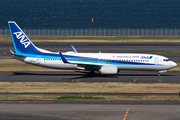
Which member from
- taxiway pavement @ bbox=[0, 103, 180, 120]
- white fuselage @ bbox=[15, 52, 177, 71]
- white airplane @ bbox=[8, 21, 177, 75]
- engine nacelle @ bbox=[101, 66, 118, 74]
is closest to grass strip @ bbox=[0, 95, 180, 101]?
taxiway pavement @ bbox=[0, 103, 180, 120]

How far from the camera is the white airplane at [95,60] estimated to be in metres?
57.4

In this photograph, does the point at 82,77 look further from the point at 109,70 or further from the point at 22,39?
the point at 22,39

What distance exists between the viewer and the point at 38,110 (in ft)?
116

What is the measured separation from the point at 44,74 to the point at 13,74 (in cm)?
582

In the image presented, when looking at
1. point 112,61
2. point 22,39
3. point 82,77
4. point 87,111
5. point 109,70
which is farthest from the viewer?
point 22,39

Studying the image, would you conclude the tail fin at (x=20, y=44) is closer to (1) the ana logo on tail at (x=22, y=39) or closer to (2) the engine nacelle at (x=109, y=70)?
(1) the ana logo on tail at (x=22, y=39)

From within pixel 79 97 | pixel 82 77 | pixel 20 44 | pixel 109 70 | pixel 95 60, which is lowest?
pixel 79 97

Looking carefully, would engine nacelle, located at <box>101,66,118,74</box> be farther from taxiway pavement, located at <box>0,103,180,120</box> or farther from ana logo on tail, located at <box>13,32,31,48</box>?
taxiway pavement, located at <box>0,103,180,120</box>

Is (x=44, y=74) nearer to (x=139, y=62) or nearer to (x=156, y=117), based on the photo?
(x=139, y=62)

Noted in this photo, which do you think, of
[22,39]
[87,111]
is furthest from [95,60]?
[87,111]

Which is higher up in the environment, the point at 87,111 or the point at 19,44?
the point at 19,44

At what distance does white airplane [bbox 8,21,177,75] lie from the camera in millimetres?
57406

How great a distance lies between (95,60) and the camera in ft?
191

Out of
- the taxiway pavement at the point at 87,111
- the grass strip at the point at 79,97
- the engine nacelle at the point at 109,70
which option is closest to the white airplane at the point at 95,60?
the engine nacelle at the point at 109,70
